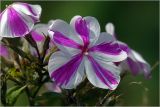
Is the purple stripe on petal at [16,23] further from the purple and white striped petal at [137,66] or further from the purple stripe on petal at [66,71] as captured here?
the purple and white striped petal at [137,66]

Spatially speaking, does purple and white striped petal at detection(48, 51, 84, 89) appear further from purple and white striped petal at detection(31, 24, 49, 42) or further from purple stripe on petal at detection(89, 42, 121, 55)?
purple and white striped petal at detection(31, 24, 49, 42)

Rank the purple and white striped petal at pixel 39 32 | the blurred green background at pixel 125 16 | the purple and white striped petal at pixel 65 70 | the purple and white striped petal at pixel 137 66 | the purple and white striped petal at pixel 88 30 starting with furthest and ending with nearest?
the blurred green background at pixel 125 16, the purple and white striped petal at pixel 137 66, the purple and white striped petal at pixel 39 32, the purple and white striped petal at pixel 88 30, the purple and white striped petal at pixel 65 70

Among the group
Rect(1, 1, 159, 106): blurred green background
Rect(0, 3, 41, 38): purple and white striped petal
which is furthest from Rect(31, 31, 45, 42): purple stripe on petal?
Rect(1, 1, 159, 106): blurred green background

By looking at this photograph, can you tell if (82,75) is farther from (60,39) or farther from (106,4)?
(106,4)

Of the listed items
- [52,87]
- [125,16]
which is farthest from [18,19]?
[125,16]

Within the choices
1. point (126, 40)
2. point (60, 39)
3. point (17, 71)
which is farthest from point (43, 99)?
point (126, 40)

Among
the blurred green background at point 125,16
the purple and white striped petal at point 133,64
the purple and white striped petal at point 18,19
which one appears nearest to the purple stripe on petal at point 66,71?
the purple and white striped petal at point 18,19

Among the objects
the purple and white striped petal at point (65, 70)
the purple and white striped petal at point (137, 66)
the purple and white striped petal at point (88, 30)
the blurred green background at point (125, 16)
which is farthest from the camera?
the blurred green background at point (125, 16)
